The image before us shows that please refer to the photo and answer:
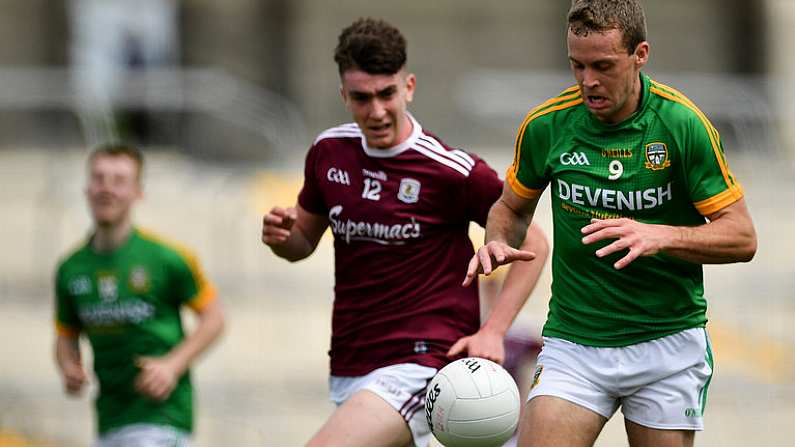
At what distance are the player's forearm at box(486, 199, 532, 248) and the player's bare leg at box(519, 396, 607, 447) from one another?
0.73m

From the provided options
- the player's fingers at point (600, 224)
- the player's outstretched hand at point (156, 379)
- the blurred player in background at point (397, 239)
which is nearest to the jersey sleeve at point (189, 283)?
the player's outstretched hand at point (156, 379)

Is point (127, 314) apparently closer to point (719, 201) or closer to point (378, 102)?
point (378, 102)

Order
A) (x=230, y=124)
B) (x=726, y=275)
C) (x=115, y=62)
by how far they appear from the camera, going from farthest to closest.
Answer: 1. (x=115, y=62)
2. (x=230, y=124)
3. (x=726, y=275)

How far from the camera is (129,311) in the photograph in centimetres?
770

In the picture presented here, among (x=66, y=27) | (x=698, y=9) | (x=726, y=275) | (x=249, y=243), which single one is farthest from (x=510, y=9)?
(x=249, y=243)

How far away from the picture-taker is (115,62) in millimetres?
15664

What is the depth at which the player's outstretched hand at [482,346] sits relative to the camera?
221 inches

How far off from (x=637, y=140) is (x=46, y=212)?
820 cm

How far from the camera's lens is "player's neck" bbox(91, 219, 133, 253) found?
7895 millimetres

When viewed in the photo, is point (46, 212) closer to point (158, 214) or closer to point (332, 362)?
point (158, 214)

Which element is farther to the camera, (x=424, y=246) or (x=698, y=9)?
(x=698, y=9)

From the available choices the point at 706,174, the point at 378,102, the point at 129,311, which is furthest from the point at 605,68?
the point at 129,311

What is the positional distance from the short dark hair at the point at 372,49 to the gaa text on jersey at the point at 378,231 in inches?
27.6

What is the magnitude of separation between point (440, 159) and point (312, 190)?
0.71 m
